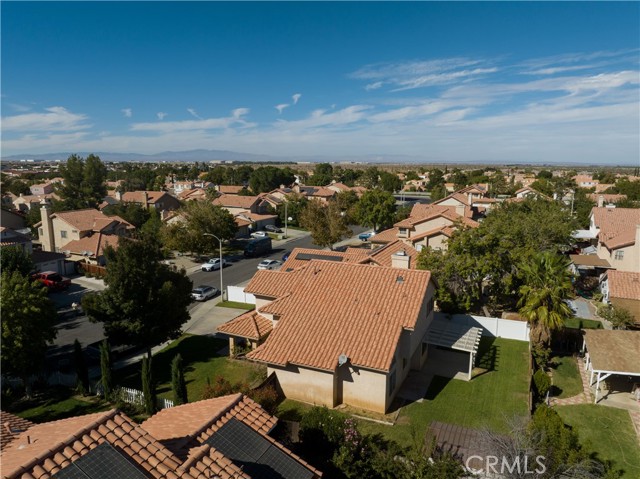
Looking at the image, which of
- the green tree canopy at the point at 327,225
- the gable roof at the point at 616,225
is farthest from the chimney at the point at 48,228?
the gable roof at the point at 616,225

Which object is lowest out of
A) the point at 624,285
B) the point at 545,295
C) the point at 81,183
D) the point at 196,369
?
the point at 196,369

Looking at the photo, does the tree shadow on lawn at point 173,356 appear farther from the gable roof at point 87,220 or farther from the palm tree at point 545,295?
the gable roof at point 87,220

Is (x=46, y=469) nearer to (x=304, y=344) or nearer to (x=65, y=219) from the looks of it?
(x=304, y=344)

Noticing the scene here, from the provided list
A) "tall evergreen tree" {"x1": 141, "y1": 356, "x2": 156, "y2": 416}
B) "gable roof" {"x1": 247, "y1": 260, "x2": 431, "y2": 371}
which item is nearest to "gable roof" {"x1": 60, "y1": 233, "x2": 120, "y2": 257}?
"gable roof" {"x1": 247, "y1": 260, "x2": 431, "y2": 371}

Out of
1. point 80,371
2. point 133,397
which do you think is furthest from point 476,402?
point 80,371

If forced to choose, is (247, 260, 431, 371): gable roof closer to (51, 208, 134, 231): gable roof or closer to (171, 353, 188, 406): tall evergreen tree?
(171, 353, 188, 406): tall evergreen tree

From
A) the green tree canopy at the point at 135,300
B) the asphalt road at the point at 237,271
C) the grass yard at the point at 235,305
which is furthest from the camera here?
the asphalt road at the point at 237,271

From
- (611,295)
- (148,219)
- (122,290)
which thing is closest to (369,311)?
(122,290)

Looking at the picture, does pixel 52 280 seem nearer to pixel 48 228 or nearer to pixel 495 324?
pixel 48 228
